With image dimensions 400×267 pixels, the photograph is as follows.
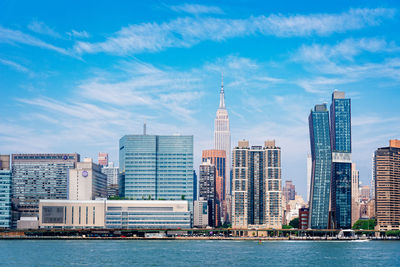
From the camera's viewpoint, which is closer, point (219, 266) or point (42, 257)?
point (219, 266)

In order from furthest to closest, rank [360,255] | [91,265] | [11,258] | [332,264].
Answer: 1. [360,255]
2. [11,258]
3. [332,264]
4. [91,265]

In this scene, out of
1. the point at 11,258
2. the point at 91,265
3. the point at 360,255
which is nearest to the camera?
the point at 91,265

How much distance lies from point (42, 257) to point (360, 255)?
9225cm

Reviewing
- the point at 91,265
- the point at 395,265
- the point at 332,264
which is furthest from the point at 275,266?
the point at 91,265

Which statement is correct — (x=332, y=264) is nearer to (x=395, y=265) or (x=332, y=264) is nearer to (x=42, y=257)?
(x=395, y=265)

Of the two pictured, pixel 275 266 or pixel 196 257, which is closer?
pixel 275 266

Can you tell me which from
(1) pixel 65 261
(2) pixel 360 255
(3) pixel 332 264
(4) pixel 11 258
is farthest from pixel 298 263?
(4) pixel 11 258

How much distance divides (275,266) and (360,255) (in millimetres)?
51665

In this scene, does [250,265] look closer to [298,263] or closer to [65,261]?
[298,263]

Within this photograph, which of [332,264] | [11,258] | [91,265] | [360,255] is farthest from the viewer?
[360,255]

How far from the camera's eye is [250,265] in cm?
15388

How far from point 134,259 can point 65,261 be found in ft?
58.6

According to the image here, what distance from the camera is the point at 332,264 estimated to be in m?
161

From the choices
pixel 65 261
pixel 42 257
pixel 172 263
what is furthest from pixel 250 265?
pixel 42 257
